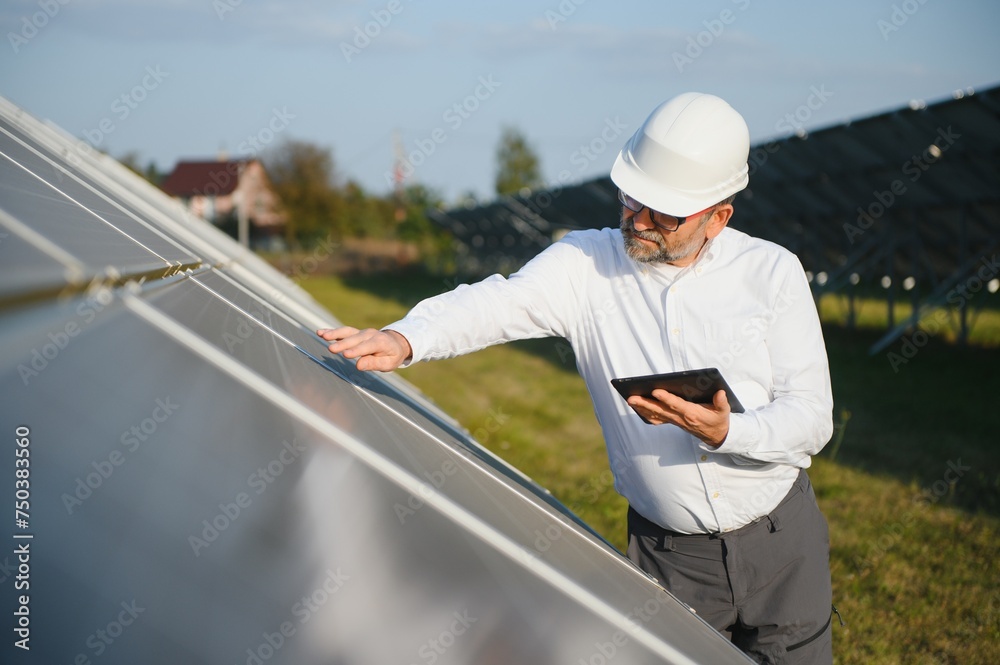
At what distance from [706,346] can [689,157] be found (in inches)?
20.8

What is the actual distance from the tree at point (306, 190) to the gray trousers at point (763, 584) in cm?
4862

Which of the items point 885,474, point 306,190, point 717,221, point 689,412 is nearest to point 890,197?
point 885,474

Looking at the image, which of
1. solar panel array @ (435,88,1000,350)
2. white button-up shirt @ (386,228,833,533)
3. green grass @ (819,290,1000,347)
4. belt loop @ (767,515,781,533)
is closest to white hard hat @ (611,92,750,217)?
white button-up shirt @ (386,228,833,533)

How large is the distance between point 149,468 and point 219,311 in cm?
77

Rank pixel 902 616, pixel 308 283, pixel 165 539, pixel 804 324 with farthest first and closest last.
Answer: pixel 308 283
pixel 902 616
pixel 804 324
pixel 165 539

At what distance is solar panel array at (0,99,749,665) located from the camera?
1098mm

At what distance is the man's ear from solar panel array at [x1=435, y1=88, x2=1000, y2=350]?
8181 mm

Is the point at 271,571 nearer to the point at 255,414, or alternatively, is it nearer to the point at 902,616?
the point at 255,414

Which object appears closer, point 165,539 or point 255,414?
point 165,539

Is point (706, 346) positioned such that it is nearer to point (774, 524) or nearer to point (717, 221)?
point (717, 221)

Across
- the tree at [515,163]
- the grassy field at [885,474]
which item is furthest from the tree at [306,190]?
the grassy field at [885,474]

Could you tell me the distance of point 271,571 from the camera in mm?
1206

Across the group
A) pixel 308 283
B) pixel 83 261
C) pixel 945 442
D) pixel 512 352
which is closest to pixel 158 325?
pixel 83 261

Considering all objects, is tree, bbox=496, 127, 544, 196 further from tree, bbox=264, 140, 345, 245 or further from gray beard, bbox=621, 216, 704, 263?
gray beard, bbox=621, 216, 704, 263
